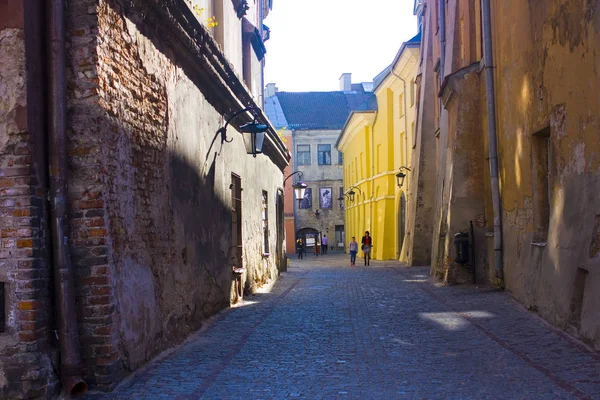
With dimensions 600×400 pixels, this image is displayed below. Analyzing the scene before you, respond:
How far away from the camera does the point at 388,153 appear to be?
3416 centimetres

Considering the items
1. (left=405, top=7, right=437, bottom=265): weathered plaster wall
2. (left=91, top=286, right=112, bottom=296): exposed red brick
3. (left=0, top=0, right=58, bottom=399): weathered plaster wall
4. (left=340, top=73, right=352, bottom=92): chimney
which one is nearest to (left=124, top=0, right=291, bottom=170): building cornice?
(left=0, top=0, right=58, bottom=399): weathered plaster wall

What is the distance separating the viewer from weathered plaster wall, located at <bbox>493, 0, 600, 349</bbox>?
7.37 metres

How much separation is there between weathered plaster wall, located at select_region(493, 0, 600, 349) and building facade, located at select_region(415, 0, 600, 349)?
0.02 meters

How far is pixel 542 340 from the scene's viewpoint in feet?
24.9

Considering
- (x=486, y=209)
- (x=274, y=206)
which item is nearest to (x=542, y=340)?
(x=486, y=209)

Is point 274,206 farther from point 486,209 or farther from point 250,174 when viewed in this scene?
point 486,209

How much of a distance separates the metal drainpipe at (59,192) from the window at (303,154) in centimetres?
4871

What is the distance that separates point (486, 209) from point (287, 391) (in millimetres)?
9642

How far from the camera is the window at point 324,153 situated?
54.8m

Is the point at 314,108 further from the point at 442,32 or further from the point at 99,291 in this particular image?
the point at 99,291

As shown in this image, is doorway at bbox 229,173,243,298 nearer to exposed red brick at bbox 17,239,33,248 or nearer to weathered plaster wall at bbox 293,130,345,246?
exposed red brick at bbox 17,239,33,248

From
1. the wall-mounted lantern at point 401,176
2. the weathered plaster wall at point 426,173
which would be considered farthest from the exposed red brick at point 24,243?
the wall-mounted lantern at point 401,176

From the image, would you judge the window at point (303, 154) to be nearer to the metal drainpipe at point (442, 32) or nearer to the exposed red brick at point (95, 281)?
the metal drainpipe at point (442, 32)

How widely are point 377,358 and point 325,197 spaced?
4767 centimetres
